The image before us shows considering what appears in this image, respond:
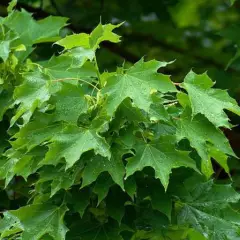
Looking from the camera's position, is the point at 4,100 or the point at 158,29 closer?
the point at 4,100

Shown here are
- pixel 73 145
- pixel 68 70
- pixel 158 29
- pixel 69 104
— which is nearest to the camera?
pixel 73 145

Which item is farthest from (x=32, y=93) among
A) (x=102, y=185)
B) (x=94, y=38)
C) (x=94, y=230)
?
(x=94, y=230)

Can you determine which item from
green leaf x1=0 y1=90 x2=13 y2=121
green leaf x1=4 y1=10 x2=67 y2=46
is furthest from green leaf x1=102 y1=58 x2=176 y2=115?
green leaf x1=4 y1=10 x2=67 y2=46

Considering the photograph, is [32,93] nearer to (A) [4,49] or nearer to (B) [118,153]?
(B) [118,153]

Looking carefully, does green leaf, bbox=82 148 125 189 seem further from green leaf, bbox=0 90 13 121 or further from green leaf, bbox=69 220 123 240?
→ green leaf, bbox=0 90 13 121

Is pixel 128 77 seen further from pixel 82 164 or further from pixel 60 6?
pixel 60 6

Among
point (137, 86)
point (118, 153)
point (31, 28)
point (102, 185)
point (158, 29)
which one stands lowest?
point (158, 29)

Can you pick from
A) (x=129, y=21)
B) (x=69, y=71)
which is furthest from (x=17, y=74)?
(x=129, y=21)
